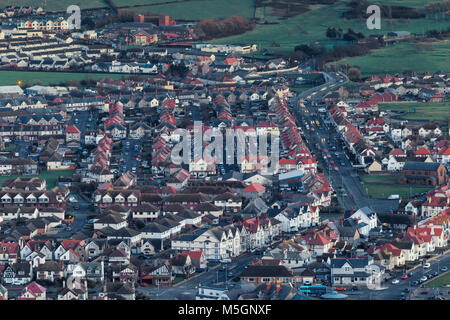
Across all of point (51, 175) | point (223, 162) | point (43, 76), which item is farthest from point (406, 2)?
point (51, 175)

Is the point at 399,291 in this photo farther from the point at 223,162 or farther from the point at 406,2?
the point at 406,2

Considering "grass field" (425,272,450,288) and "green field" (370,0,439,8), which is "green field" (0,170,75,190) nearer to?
"grass field" (425,272,450,288)

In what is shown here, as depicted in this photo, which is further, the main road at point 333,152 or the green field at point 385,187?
the green field at point 385,187

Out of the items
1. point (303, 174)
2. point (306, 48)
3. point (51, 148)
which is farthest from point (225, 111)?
point (306, 48)

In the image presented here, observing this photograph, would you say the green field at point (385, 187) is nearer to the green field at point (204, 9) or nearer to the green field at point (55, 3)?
the green field at point (204, 9)

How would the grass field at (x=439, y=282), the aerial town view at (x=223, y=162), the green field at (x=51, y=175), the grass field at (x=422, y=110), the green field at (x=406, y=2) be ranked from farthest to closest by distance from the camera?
the green field at (x=406, y=2)
the grass field at (x=422, y=110)
the green field at (x=51, y=175)
the aerial town view at (x=223, y=162)
the grass field at (x=439, y=282)

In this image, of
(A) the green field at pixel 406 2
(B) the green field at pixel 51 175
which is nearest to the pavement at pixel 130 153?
(B) the green field at pixel 51 175
